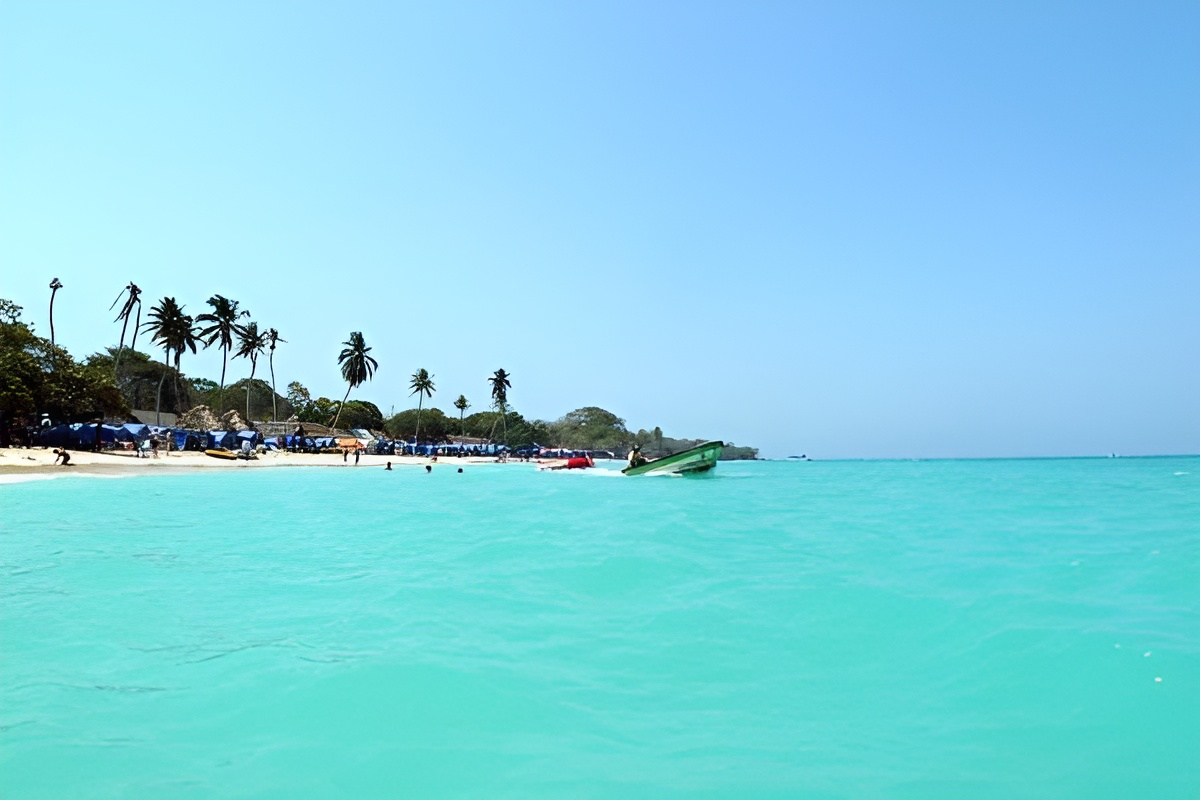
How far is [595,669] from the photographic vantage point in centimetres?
555

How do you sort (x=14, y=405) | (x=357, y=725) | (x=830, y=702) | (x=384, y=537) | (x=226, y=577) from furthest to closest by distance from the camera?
(x=14, y=405), (x=384, y=537), (x=226, y=577), (x=830, y=702), (x=357, y=725)

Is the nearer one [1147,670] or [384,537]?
[1147,670]

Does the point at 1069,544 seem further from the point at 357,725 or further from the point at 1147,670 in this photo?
the point at 357,725

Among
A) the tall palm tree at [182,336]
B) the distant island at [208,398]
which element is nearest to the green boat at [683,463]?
the distant island at [208,398]

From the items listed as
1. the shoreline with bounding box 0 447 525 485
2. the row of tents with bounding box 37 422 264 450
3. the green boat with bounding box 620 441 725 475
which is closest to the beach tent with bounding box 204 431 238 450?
the row of tents with bounding box 37 422 264 450

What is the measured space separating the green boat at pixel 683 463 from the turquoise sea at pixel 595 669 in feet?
83.4

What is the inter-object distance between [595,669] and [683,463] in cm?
3236

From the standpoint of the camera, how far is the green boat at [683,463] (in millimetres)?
37219

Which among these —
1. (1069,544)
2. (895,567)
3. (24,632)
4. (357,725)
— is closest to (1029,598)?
(895,567)

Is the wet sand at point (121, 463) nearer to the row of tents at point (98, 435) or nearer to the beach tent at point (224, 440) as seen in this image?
the row of tents at point (98, 435)

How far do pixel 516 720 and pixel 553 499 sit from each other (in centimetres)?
1869

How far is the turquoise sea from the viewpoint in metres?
3.97

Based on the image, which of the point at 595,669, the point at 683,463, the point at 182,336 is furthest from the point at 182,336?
the point at 595,669

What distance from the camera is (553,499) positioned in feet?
76.3
